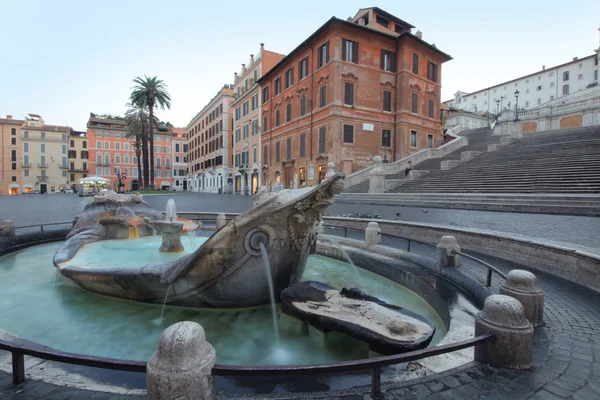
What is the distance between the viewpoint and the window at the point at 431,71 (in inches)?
1304

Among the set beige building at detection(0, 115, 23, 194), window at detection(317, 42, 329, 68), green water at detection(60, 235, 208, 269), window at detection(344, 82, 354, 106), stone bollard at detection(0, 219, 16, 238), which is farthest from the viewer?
beige building at detection(0, 115, 23, 194)

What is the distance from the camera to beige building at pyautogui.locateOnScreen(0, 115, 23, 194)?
2400 inches

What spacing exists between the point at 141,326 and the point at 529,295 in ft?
14.3

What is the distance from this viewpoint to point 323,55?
2984 centimetres

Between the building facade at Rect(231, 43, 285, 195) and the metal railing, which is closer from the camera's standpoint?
the metal railing

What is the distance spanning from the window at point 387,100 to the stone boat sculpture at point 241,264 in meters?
29.3

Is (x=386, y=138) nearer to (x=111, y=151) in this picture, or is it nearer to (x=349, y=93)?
(x=349, y=93)

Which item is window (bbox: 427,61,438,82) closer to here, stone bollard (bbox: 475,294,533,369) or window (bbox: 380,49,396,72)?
window (bbox: 380,49,396,72)

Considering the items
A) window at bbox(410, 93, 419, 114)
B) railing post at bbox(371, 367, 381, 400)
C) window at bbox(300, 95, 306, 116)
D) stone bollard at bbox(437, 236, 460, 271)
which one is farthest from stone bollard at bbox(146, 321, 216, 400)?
window at bbox(410, 93, 419, 114)

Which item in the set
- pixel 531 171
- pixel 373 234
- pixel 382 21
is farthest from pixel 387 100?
pixel 373 234

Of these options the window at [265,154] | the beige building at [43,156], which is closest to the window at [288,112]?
the window at [265,154]

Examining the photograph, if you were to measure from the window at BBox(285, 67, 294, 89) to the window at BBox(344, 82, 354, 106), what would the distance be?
788 cm

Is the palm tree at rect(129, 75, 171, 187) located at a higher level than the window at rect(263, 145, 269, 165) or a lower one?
higher

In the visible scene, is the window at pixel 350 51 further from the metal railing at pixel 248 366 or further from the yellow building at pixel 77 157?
the yellow building at pixel 77 157
